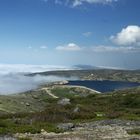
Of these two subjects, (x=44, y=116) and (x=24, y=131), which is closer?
(x=24, y=131)

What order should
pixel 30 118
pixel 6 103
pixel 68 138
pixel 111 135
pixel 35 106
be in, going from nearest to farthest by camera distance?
pixel 68 138
pixel 111 135
pixel 30 118
pixel 6 103
pixel 35 106

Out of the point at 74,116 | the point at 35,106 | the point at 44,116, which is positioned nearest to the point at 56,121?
the point at 44,116

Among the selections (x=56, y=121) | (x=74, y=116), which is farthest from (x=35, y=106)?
(x=56, y=121)

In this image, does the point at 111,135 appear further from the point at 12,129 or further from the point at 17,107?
the point at 17,107

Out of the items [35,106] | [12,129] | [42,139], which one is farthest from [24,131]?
[35,106]

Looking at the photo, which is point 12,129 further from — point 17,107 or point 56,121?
point 17,107

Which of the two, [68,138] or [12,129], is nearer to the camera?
[68,138]

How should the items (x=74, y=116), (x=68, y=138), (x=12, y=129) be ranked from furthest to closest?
(x=74, y=116), (x=12, y=129), (x=68, y=138)

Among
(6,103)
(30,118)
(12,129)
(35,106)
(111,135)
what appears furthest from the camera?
(35,106)

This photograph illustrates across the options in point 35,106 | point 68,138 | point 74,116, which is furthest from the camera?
point 35,106
